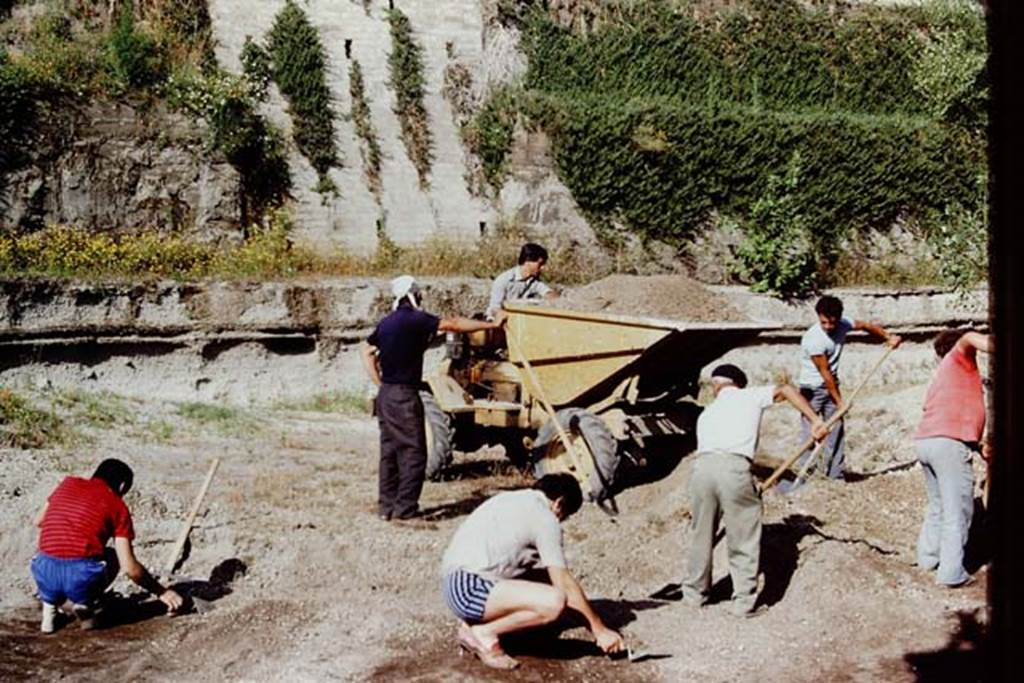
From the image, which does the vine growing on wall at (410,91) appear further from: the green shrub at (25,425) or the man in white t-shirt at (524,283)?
the man in white t-shirt at (524,283)

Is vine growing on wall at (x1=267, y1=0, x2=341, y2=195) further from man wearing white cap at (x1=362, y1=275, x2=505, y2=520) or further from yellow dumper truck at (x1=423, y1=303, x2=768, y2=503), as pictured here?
man wearing white cap at (x1=362, y1=275, x2=505, y2=520)

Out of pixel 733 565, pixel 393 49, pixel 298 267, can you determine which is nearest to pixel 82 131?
pixel 298 267

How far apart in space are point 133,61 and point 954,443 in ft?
45.8

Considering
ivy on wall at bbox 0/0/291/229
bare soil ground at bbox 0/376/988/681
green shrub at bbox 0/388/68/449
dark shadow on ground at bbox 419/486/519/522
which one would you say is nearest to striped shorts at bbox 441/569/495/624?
bare soil ground at bbox 0/376/988/681

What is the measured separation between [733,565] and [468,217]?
1233cm

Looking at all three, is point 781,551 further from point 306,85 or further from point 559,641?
point 306,85

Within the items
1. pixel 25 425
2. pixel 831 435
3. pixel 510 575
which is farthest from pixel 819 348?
pixel 25 425

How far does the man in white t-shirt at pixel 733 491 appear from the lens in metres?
6.93

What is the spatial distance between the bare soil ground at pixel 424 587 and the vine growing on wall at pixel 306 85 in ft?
26.3

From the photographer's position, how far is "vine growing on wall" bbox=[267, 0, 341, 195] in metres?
18.2

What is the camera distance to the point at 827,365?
9.77 meters

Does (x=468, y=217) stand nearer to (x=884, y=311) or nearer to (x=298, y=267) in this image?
(x=298, y=267)

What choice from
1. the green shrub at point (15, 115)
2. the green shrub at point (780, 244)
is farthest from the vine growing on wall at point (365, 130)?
the green shrub at point (780, 244)

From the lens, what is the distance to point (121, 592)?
7609mm
